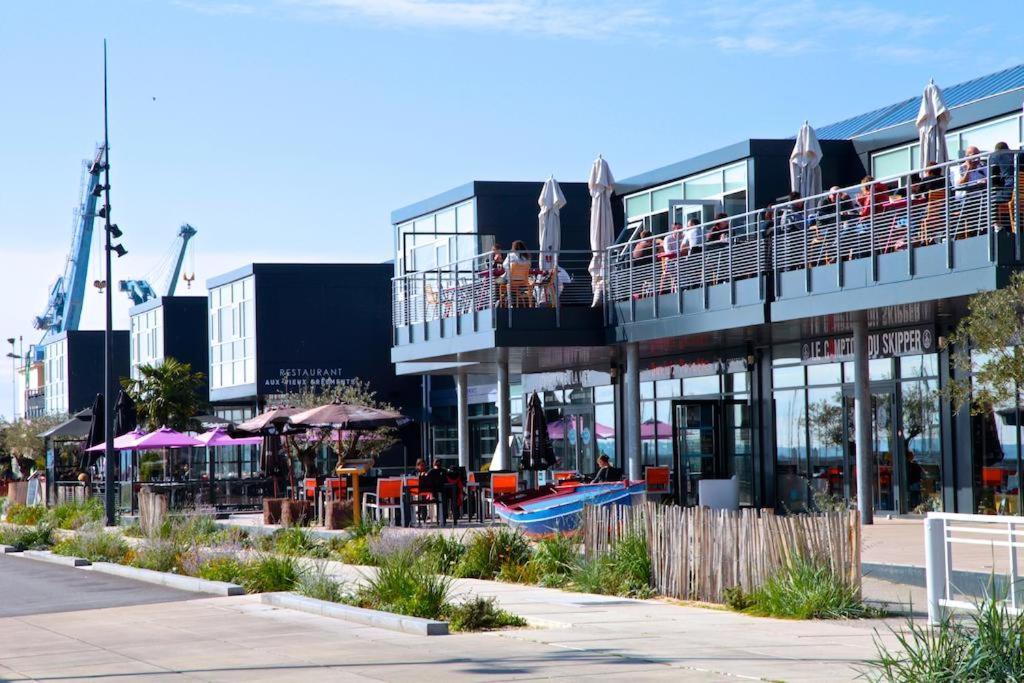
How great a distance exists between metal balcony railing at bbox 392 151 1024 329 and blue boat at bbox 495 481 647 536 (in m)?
4.34

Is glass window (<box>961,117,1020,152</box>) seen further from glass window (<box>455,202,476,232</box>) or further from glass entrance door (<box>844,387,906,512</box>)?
glass window (<box>455,202,476,232</box>)

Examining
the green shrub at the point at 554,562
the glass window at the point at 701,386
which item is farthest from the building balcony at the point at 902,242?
the glass window at the point at 701,386

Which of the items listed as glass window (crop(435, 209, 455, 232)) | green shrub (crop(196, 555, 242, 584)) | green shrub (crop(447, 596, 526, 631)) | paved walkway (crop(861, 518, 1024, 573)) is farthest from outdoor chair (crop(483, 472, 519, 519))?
green shrub (crop(447, 596, 526, 631))

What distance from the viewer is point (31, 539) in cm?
2731

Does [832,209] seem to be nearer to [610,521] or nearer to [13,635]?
[610,521]

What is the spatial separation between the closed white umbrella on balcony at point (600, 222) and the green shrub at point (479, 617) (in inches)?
603

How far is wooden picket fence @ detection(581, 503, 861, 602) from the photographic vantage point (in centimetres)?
1358

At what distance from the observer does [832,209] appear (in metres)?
23.9

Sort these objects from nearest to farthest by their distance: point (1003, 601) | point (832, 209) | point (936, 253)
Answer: point (1003, 601)
point (936, 253)
point (832, 209)

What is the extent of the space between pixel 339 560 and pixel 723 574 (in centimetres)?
767

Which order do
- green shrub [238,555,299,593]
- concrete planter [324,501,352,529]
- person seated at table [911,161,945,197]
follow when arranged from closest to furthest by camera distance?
green shrub [238,555,299,593], person seated at table [911,161,945,197], concrete planter [324,501,352,529]

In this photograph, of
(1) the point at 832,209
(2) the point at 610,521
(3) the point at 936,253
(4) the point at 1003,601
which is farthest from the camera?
(1) the point at 832,209

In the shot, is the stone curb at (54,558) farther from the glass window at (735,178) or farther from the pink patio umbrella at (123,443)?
the glass window at (735,178)

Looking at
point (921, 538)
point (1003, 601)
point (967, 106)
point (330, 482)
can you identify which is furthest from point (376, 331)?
point (1003, 601)
